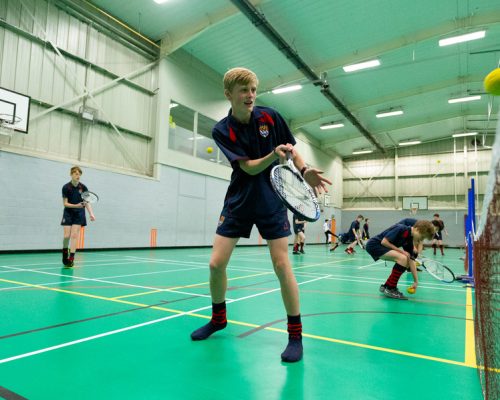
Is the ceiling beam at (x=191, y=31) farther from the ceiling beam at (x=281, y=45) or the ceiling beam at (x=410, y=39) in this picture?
the ceiling beam at (x=410, y=39)

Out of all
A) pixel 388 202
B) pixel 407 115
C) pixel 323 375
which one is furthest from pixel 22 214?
pixel 388 202

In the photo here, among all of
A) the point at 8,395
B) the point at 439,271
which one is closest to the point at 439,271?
the point at 439,271

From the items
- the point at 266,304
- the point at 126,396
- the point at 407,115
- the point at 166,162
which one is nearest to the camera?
the point at 126,396

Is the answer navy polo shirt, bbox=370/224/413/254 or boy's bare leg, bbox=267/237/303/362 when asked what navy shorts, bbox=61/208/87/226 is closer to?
navy polo shirt, bbox=370/224/413/254

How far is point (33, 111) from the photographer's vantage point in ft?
36.4

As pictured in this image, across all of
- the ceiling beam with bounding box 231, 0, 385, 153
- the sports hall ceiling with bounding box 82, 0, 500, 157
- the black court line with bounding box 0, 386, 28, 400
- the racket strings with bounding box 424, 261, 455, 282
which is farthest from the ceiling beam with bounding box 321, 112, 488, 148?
the black court line with bounding box 0, 386, 28, 400

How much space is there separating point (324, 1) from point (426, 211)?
68.5 ft

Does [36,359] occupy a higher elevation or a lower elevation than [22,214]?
lower

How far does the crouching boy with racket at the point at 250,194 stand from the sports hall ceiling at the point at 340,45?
10.5m

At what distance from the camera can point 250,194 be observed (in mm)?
2566

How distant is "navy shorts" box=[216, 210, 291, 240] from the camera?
8.23 ft

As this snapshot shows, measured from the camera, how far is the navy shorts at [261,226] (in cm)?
251

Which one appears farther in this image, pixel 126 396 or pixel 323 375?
pixel 323 375

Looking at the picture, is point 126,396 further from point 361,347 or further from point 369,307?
point 369,307
